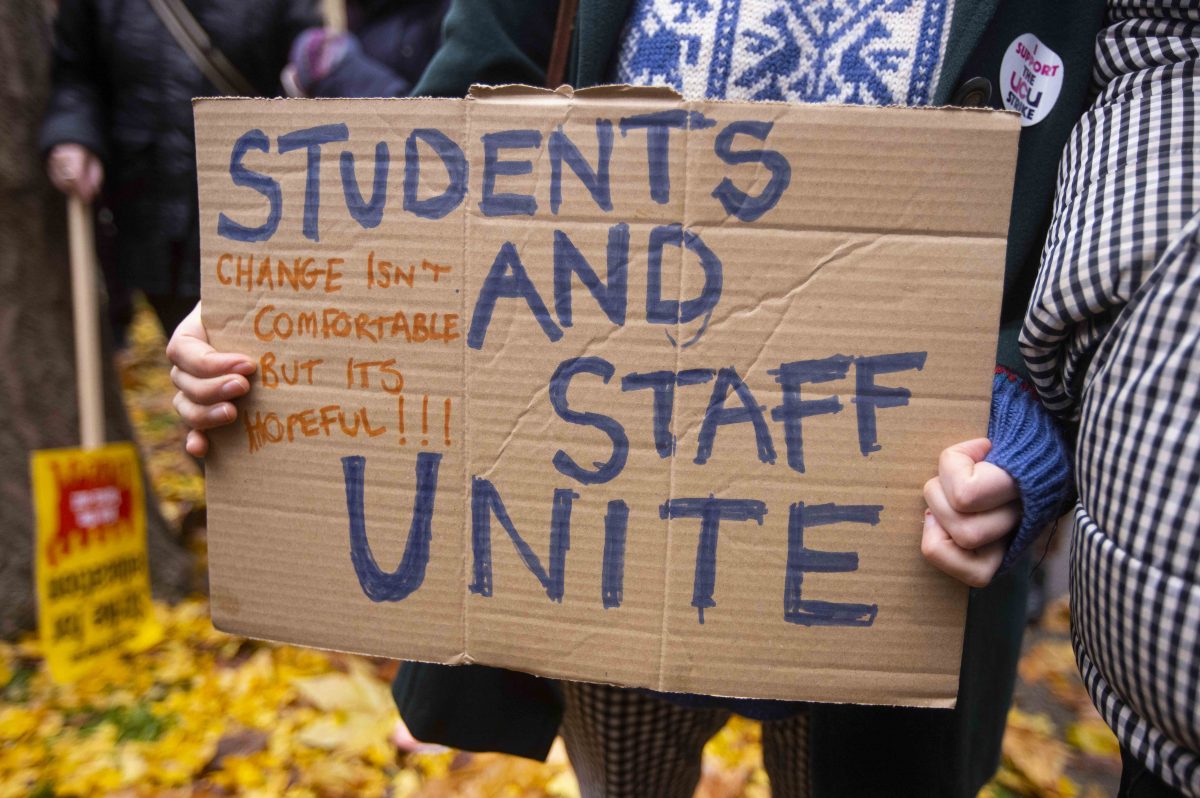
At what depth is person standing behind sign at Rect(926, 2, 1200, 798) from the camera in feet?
1.91

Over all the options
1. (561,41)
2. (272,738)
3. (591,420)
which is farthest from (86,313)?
(591,420)

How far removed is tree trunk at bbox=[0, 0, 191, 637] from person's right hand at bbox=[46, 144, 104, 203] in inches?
6.8

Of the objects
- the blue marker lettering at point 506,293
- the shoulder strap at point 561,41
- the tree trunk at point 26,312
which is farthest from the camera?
the tree trunk at point 26,312

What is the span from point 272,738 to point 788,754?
1.48 metres

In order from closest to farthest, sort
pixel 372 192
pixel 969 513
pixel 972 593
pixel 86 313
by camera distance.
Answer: pixel 969 513 < pixel 372 192 < pixel 972 593 < pixel 86 313

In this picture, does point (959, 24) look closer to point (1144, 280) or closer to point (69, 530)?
point (1144, 280)

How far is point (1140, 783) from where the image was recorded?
26.9 inches

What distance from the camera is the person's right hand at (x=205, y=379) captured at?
0.87 meters

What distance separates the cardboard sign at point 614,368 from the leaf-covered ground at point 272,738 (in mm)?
1230

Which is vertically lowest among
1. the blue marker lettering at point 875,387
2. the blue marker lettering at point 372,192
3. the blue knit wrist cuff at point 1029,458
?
the blue knit wrist cuff at point 1029,458

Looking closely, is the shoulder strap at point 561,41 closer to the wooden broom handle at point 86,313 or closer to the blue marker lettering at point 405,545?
the blue marker lettering at point 405,545

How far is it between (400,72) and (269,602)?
65.4 inches

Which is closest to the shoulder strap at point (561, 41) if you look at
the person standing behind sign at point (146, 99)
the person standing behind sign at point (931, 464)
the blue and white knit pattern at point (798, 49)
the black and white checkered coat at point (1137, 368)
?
the person standing behind sign at point (931, 464)

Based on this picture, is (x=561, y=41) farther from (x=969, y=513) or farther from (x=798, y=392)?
(x=969, y=513)
